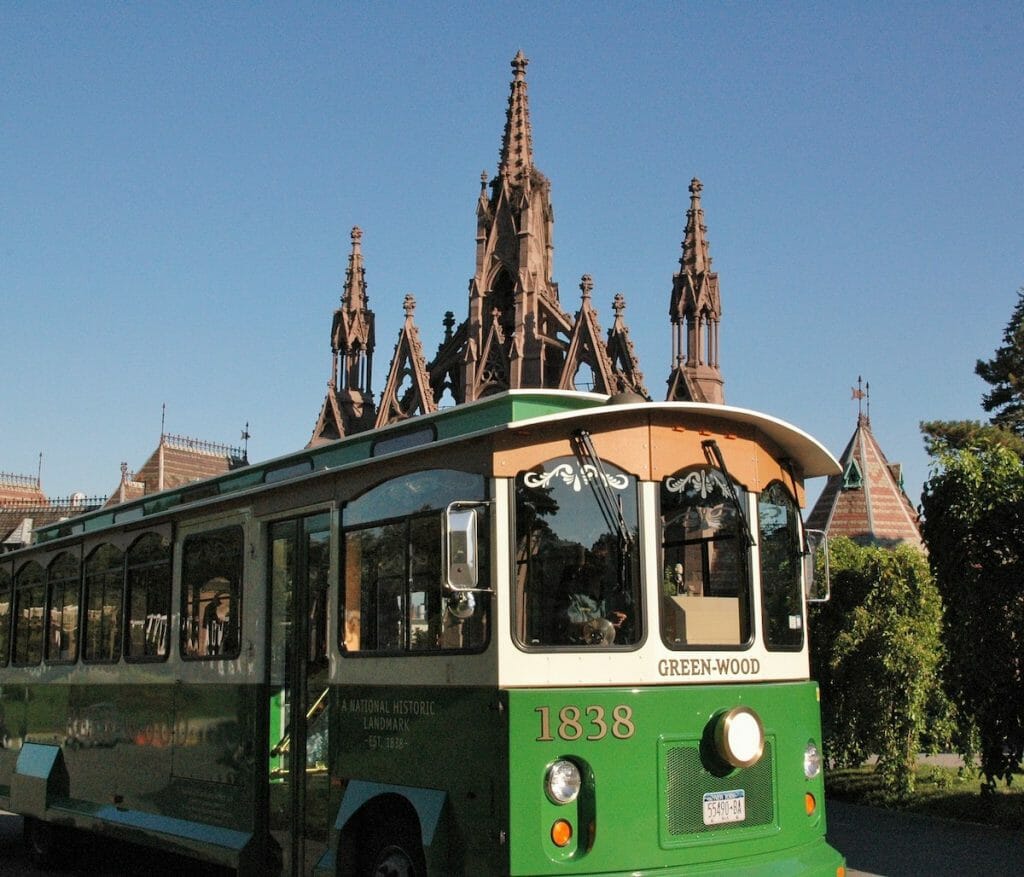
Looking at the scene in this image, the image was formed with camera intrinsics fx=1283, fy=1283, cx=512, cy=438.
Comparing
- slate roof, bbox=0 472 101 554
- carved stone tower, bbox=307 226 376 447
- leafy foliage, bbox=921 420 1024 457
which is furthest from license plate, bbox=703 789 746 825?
slate roof, bbox=0 472 101 554

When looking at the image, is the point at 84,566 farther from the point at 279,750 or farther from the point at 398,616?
the point at 398,616

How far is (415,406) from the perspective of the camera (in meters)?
44.9

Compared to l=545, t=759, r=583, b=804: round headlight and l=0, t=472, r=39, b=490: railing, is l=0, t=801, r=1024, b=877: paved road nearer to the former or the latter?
l=545, t=759, r=583, b=804: round headlight

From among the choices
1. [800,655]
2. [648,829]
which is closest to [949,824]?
[800,655]

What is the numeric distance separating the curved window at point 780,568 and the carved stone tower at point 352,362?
39607 millimetres

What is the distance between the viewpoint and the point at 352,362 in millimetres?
48219

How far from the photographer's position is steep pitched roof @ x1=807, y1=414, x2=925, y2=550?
3822cm

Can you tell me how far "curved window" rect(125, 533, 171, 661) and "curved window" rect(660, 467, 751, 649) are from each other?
4.74 metres

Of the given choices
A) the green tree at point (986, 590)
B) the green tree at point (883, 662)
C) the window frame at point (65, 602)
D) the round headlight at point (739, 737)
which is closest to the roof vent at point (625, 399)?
the round headlight at point (739, 737)

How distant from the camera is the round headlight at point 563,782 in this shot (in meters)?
6.45

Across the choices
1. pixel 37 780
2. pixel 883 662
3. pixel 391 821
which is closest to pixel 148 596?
pixel 37 780

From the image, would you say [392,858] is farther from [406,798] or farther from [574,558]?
[574,558]

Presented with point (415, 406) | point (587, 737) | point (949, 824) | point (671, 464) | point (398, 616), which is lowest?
point (949, 824)

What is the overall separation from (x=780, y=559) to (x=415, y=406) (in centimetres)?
3760
